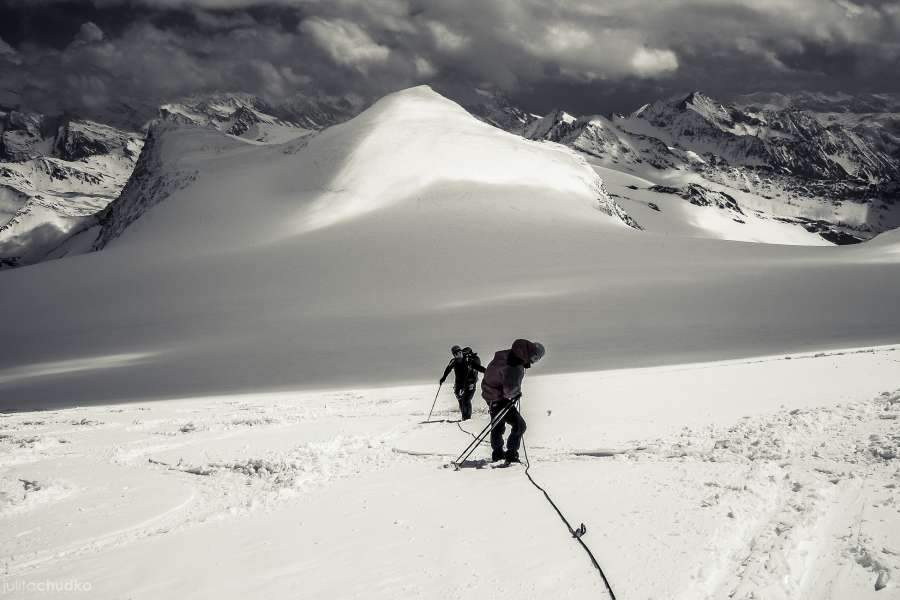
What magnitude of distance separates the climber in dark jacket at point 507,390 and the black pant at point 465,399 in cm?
459

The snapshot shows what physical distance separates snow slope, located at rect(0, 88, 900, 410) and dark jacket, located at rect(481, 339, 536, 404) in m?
19.4

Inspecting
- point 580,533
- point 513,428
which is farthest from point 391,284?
point 580,533

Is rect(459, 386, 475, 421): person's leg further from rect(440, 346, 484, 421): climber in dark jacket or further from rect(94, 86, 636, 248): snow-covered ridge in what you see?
rect(94, 86, 636, 248): snow-covered ridge

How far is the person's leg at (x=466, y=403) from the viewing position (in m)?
14.0

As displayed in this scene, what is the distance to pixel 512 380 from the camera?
884 cm

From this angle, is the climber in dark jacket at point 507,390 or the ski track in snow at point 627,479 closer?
the ski track in snow at point 627,479

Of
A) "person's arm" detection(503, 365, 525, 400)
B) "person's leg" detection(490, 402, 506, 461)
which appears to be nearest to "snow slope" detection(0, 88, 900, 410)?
"person's leg" detection(490, 402, 506, 461)

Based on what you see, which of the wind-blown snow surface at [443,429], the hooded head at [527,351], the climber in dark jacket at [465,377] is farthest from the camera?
the climber in dark jacket at [465,377]

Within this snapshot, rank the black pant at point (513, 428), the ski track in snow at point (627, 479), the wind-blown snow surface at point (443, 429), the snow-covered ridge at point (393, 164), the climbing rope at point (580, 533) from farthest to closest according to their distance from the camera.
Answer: the snow-covered ridge at point (393, 164), the black pant at point (513, 428), the wind-blown snow surface at point (443, 429), the ski track in snow at point (627, 479), the climbing rope at point (580, 533)

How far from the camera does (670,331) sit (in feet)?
111

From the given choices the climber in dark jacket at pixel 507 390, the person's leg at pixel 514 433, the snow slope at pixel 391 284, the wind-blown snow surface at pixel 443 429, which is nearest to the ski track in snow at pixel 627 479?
the wind-blown snow surface at pixel 443 429

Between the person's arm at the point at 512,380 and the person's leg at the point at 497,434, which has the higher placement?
the person's arm at the point at 512,380

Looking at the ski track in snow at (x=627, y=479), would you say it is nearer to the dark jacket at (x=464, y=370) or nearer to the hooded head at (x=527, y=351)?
the dark jacket at (x=464, y=370)

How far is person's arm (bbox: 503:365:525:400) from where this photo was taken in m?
8.83
